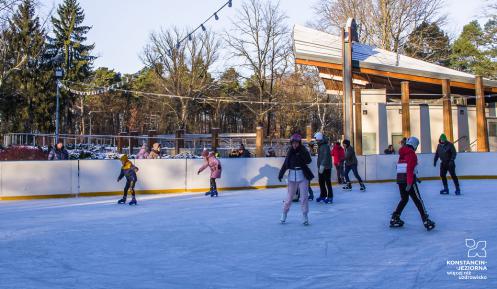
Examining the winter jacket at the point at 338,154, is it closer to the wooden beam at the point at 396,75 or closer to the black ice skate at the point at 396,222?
the black ice skate at the point at 396,222

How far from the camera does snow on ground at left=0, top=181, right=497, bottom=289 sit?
18.1 ft

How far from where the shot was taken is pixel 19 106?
127ft

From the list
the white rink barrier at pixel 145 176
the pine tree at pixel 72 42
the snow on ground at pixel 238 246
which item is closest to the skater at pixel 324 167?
the snow on ground at pixel 238 246

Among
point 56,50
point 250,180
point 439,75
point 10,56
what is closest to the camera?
point 250,180

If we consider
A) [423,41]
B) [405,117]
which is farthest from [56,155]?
[423,41]

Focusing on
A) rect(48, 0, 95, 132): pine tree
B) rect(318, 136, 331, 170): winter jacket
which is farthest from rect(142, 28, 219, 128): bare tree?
rect(318, 136, 331, 170): winter jacket

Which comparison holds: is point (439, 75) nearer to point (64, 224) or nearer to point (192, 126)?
point (64, 224)

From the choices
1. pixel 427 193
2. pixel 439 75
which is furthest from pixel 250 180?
pixel 439 75

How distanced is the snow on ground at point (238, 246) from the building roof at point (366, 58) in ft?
53.2

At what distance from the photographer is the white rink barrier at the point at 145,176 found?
15.5 metres

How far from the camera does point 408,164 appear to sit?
8211mm

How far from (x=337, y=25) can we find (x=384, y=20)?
3.82 metres

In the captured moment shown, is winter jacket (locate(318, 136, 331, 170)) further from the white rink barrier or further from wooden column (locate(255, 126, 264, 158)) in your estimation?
wooden column (locate(255, 126, 264, 158))

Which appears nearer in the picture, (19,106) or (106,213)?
(106,213)
